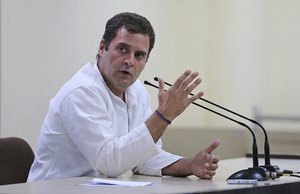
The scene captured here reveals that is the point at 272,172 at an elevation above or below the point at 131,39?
below

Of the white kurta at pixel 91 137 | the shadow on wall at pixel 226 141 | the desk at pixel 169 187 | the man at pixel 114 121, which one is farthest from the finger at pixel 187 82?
the shadow on wall at pixel 226 141

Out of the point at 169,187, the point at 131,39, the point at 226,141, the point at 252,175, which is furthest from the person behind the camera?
the point at 226,141

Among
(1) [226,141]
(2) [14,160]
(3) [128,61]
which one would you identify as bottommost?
(1) [226,141]

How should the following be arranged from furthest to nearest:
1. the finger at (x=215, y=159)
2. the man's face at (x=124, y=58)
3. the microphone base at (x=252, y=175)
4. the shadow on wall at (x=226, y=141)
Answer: the shadow on wall at (x=226, y=141), the man's face at (x=124, y=58), the finger at (x=215, y=159), the microphone base at (x=252, y=175)

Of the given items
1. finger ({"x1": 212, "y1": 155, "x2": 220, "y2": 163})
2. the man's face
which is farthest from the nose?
finger ({"x1": 212, "y1": 155, "x2": 220, "y2": 163})

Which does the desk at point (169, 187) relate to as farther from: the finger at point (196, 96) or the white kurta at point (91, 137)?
the finger at point (196, 96)

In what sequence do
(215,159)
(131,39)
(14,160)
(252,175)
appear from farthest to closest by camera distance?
(14,160) → (131,39) → (215,159) → (252,175)

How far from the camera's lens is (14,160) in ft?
8.48

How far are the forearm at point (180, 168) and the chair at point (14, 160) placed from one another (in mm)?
595

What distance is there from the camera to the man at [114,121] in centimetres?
221

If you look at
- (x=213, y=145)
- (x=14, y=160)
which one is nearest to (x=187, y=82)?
(x=213, y=145)

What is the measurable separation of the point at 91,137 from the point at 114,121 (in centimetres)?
24

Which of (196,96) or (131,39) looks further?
(131,39)

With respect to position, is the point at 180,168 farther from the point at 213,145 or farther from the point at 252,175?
the point at 252,175
